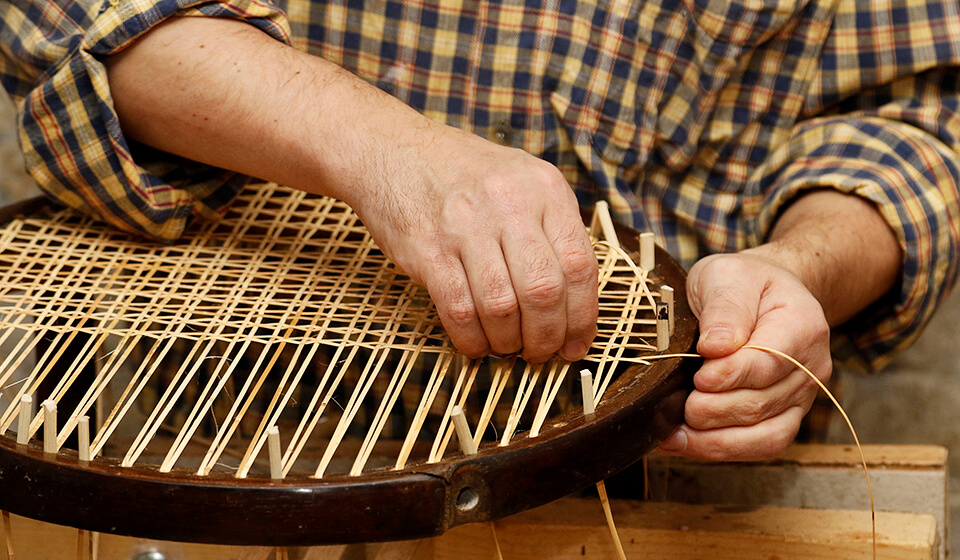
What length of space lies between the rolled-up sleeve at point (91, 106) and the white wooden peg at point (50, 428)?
11.5 inches

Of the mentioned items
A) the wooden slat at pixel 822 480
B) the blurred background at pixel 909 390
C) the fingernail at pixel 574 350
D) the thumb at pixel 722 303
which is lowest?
the blurred background at pixel 909 390

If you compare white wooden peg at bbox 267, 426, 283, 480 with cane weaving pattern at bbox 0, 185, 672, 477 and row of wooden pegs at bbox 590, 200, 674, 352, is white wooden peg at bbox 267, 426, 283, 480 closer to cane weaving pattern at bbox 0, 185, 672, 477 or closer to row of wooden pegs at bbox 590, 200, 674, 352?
cane weaving pattern at bbox 0, 185, 672, 477

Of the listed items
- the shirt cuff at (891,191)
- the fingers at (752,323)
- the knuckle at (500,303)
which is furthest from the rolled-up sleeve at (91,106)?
the shirt cuff at (891,191)

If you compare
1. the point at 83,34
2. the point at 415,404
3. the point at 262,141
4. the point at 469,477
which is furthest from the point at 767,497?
the point at 83,34

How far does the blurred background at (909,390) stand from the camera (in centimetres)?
143

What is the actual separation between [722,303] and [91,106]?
0.60m

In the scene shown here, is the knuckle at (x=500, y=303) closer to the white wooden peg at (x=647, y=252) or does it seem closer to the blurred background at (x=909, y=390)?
the white wooden peg at (x=647, y=252)

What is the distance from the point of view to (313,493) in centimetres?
51

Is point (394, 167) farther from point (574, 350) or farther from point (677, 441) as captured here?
point (677, 441)

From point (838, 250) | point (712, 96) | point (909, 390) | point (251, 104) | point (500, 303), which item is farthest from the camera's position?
point (909, 390)

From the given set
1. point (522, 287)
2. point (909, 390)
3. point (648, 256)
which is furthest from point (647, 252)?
point (909, 390)

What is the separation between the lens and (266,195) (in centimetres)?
95

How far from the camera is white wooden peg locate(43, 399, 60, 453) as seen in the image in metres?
0.55

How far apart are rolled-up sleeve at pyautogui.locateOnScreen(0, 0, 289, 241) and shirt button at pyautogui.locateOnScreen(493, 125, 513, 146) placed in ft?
0.92
